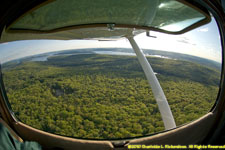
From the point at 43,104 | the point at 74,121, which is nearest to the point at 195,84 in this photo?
the point at 74,121

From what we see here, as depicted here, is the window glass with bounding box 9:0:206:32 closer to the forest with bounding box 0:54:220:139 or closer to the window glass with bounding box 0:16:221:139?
the window glass with bounding box 0:16:221:139

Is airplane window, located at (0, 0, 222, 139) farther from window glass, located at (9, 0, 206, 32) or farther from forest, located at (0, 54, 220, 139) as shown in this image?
window glass, located at (9, 0, 206, 32)

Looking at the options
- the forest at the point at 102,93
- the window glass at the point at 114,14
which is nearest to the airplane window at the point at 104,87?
the forest at the point at 102,93

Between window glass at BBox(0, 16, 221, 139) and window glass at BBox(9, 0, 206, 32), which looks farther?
window glass at BBox(0, 16, 221, 139)

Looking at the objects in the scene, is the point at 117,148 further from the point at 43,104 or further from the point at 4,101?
the point at 43,104

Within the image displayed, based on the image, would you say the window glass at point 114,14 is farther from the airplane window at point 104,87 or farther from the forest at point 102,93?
the forest at point 102,93

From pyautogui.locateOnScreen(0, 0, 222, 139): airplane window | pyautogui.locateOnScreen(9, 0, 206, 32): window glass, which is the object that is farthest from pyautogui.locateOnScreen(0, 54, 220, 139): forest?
pyautogui.locateOnScreen(9, 0, 206, 32): window glass

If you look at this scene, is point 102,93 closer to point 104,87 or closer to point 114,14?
point 104,87

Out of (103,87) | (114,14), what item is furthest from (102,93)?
(114,14)

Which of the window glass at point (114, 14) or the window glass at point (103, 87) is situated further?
the window glass at point (103, 87)

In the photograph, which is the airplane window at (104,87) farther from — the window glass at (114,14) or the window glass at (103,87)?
the window glass at (114,14)
